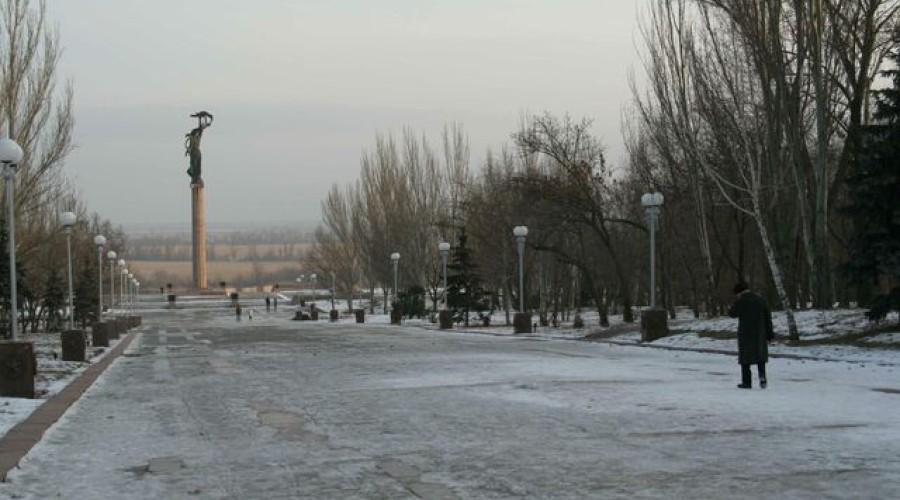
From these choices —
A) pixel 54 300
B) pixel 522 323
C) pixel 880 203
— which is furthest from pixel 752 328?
pixel 54 300

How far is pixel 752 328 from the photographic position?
1295 cm

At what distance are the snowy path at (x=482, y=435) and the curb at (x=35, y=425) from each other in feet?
0.47

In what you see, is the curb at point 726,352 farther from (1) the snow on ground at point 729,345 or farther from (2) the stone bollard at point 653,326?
(2) the stone bollard at point 653,326

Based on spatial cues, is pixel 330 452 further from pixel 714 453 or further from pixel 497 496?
pixel 714 453

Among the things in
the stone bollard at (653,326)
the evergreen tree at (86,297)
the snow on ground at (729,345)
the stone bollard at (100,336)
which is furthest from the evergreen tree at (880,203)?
the evergreen tree at (86,297)

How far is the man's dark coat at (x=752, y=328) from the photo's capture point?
12.8 meters

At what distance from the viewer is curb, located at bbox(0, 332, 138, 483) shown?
787cm

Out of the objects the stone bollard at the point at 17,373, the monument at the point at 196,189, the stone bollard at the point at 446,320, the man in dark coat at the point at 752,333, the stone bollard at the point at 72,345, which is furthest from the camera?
the monument at the point at 196,189

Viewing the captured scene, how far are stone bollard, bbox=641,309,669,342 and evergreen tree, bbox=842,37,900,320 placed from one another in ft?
18.7

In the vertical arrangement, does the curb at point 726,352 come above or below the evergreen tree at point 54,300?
below

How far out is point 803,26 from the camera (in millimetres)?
22484

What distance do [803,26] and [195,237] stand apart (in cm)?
8640

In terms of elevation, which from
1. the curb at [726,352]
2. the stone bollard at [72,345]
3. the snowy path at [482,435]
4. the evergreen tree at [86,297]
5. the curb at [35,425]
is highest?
the evergreen tree at [86,297]

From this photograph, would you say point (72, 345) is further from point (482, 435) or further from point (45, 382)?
point (482, 435)
